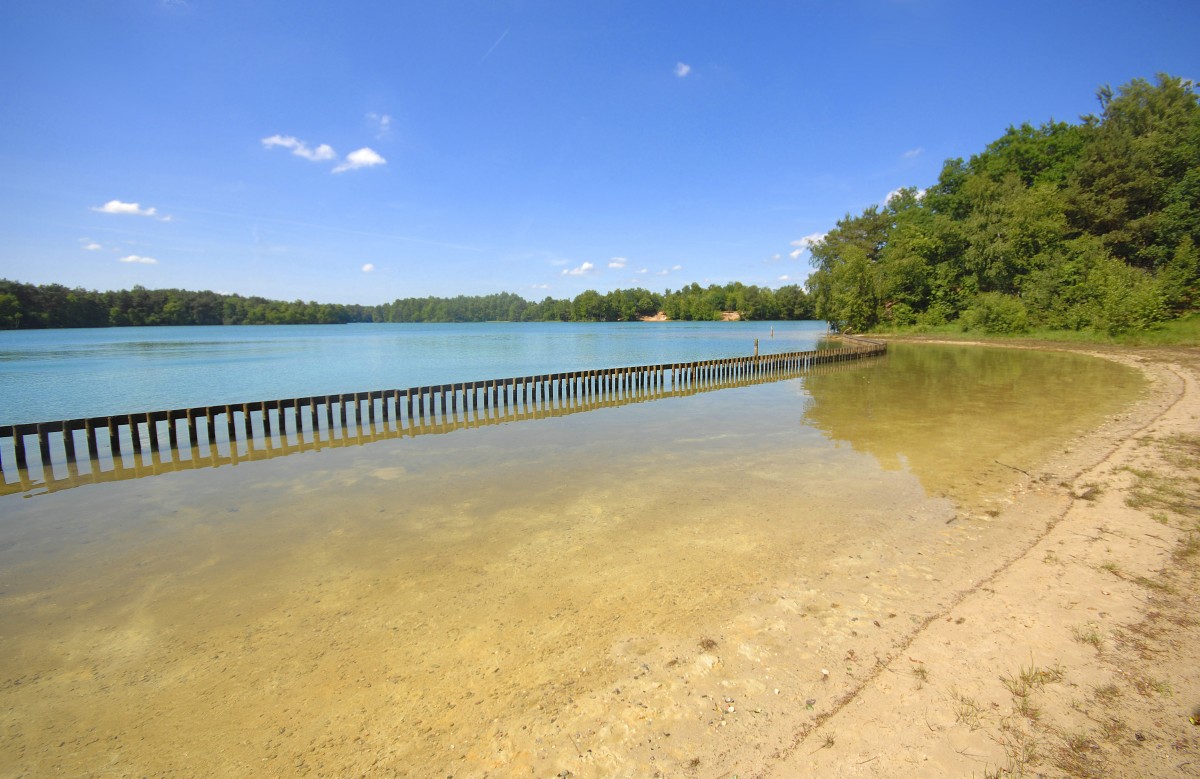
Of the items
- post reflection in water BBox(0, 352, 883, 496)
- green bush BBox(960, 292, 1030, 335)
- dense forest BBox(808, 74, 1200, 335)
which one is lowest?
post reflection in water BBox(0, 352, 883, 496)

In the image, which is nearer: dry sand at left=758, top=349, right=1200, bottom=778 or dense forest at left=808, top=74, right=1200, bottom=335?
dry sand at left=758, top=349, right=1200, bottom=778

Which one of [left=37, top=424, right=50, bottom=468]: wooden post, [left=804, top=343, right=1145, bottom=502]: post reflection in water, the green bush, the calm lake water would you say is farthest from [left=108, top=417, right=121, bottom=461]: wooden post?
the green bush

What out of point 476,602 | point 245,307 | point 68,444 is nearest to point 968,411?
point 476,602

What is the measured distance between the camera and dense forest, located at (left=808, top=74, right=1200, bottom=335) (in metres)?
37.3

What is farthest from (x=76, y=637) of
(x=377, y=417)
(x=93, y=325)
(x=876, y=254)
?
(x=93, y=325)

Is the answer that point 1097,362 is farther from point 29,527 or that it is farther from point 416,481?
point 29,527

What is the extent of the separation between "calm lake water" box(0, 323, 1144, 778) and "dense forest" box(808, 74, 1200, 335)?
128ft

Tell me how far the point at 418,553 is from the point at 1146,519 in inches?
375

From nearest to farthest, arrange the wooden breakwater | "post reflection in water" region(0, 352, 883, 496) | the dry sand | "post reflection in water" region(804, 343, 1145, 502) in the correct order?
the dry sand → "post reflection in water" region(804, 343, 1145, 502) → "post reflection in water" region(0, 352, 883, 496) → the wooden breakwater

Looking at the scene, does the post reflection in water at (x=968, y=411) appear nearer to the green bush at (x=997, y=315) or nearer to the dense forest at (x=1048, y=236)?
the dense forest at (x=1048, y=236)

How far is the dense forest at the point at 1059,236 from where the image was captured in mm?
37281

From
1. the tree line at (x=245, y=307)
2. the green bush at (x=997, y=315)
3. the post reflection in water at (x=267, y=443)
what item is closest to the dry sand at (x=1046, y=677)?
the post reflection in water at (x=267, y=443)

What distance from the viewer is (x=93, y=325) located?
113 metres

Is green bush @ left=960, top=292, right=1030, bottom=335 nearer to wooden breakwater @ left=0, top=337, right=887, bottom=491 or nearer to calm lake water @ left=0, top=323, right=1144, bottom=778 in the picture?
wooden breakwater @ left=0, top=337, right=887, bottom=491
